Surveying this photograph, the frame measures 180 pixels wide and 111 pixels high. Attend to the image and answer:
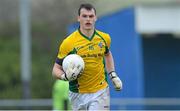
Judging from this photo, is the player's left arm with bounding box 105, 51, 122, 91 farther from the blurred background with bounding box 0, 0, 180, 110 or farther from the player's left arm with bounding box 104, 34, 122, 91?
the blurred background with bounding box 0, 0, 180, 110

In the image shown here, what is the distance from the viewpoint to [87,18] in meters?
10.4

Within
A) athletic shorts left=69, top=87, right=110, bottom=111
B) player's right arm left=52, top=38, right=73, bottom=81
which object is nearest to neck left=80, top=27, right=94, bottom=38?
player's right arm left=52, top=38, right=73, bottom=81

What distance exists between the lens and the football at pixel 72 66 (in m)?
10.2

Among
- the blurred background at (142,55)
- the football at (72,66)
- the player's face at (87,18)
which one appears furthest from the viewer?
the blurred background at (142,55)

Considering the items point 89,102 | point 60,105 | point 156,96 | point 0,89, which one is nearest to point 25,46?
point 156,96

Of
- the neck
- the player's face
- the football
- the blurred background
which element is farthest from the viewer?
the blurred background

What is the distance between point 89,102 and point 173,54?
16.7 m

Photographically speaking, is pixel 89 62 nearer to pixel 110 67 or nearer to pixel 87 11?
pixel 110 67

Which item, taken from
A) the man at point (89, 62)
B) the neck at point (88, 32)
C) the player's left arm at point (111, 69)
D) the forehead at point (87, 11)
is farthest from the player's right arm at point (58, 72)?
the forehead at point (87, 11)

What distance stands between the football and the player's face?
0.44m

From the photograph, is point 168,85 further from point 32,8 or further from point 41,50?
point 32,8

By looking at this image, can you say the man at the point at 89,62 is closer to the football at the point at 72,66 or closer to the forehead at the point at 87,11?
the forehead at the point at 87,11

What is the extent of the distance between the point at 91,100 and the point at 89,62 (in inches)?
20.0

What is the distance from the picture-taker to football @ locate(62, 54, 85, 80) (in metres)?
10.2
